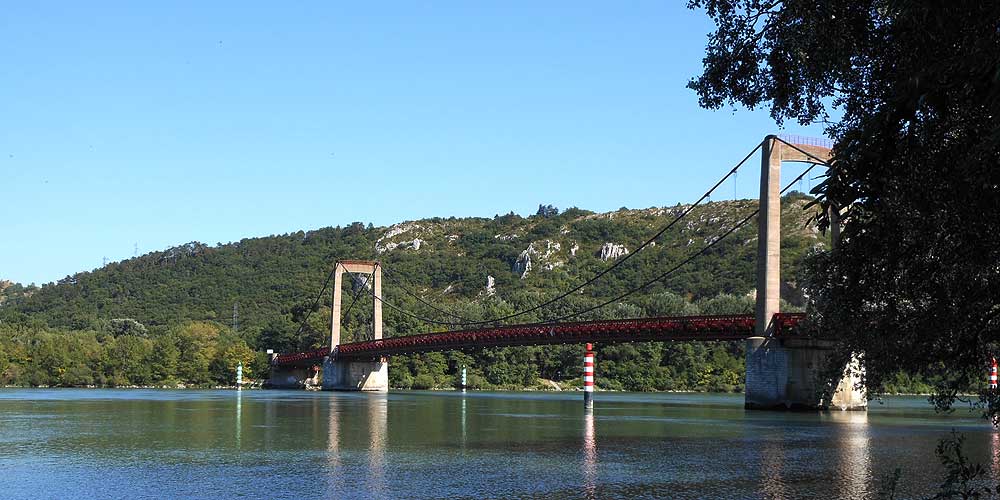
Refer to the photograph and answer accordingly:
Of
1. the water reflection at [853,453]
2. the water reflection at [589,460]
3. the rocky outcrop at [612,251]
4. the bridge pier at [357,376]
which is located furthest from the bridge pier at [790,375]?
the rocky outcrop at [612,251]

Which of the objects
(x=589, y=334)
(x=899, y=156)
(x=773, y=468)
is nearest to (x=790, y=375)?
(x=589, y=334)

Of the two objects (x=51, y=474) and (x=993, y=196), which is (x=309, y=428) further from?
(x=993, y=196)

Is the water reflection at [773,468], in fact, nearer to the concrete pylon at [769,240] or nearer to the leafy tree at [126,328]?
the concrete pylon at [769,240]

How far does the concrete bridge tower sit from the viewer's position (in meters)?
51.0

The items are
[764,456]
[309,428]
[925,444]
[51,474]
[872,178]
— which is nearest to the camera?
[872,178]

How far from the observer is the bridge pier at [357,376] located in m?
96.2

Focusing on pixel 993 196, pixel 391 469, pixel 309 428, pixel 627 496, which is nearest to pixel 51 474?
pixel 391 469

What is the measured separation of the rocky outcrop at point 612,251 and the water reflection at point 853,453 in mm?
136844

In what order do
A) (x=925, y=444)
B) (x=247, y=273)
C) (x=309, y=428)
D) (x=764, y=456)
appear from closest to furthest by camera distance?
(x=764, y=456) → (x=925, y=444) → (x=309, y=428) → (x=247, y=273)

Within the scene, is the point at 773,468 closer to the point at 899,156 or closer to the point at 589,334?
the point at 899,156

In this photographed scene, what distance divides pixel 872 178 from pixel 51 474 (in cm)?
1648

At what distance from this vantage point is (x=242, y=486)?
1953cm

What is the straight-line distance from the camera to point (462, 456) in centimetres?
2603

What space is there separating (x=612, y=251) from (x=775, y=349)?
136 m
